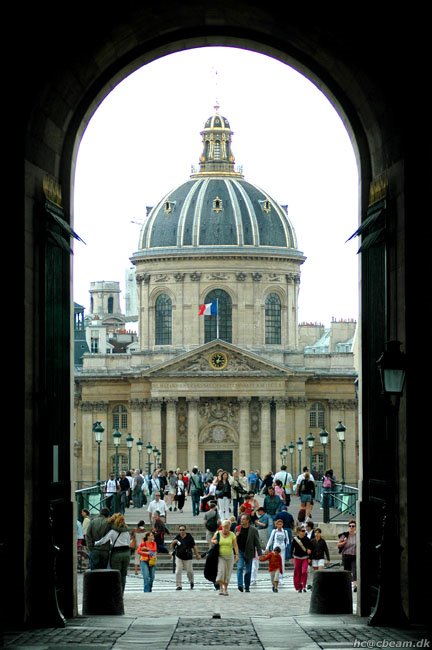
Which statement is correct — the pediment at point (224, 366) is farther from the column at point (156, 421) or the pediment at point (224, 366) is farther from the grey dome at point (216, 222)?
the grey dome at point (216, 222)

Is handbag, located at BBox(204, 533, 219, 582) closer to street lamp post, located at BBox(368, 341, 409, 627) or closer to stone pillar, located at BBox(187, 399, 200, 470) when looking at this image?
street lamp post, located at BBox(368, 341, 409, 627)

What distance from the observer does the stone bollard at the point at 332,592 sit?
82.3 feet

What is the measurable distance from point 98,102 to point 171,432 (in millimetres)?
101167

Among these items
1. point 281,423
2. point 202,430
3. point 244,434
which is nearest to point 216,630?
point 244,434

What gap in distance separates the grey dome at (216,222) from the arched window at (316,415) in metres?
11.4

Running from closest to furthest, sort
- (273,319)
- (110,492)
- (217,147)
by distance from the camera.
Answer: (110,492) → (273,319) → (217,147)

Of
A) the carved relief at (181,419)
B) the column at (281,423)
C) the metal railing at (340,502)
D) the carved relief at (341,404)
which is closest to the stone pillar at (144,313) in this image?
the carved relief at (181,419)

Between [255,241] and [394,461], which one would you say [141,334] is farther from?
[394,461]

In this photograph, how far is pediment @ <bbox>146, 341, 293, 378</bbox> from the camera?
124875 millimetres

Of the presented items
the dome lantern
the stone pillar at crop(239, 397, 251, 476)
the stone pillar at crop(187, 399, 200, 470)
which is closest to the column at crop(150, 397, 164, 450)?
the stone pillar at crop(187, 399, 200, 470)

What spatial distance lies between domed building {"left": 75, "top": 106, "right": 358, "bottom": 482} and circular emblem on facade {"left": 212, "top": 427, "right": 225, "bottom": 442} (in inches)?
3.6

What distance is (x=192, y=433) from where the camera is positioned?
4916 inches

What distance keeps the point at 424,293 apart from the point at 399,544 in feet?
9.78

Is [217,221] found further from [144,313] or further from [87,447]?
[87,447]
